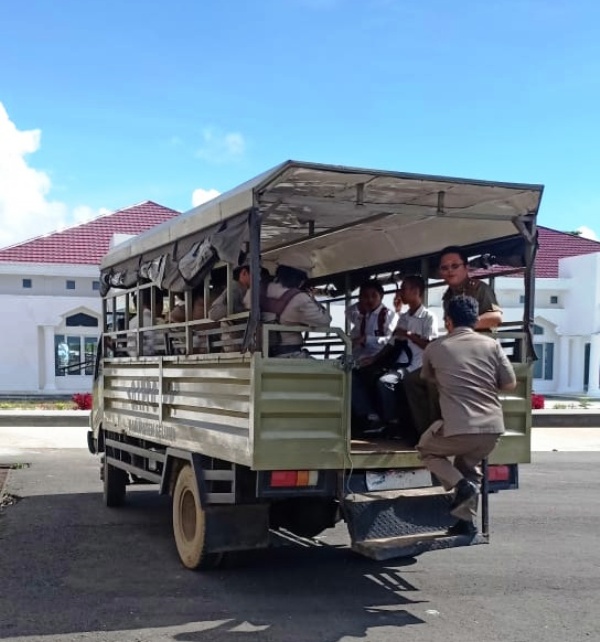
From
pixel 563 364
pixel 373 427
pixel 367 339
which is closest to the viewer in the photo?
pixel 373 427

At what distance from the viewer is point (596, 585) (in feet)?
18.4

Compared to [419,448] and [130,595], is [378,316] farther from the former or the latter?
[130,595]

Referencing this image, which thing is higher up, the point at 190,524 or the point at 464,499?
the point at 464,499

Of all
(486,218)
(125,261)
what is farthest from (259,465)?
(125,261)

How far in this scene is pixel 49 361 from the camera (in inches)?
1023

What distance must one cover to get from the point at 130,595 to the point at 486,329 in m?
3.28

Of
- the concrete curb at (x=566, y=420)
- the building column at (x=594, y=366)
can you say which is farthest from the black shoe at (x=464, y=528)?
the building column at (x=594, y=366)

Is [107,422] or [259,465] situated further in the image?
[107,422]

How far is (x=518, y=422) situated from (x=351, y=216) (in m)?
2.30

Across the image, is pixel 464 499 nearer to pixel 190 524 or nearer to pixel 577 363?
pixel 190 524

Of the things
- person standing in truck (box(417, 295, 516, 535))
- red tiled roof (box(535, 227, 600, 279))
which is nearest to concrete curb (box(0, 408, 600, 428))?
red tiled roof (box(535, 227, 600, 279))

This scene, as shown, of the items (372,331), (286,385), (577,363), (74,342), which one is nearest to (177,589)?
(286,385)

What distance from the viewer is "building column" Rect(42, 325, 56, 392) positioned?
25.7 m

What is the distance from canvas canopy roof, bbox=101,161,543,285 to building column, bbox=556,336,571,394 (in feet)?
73.5
